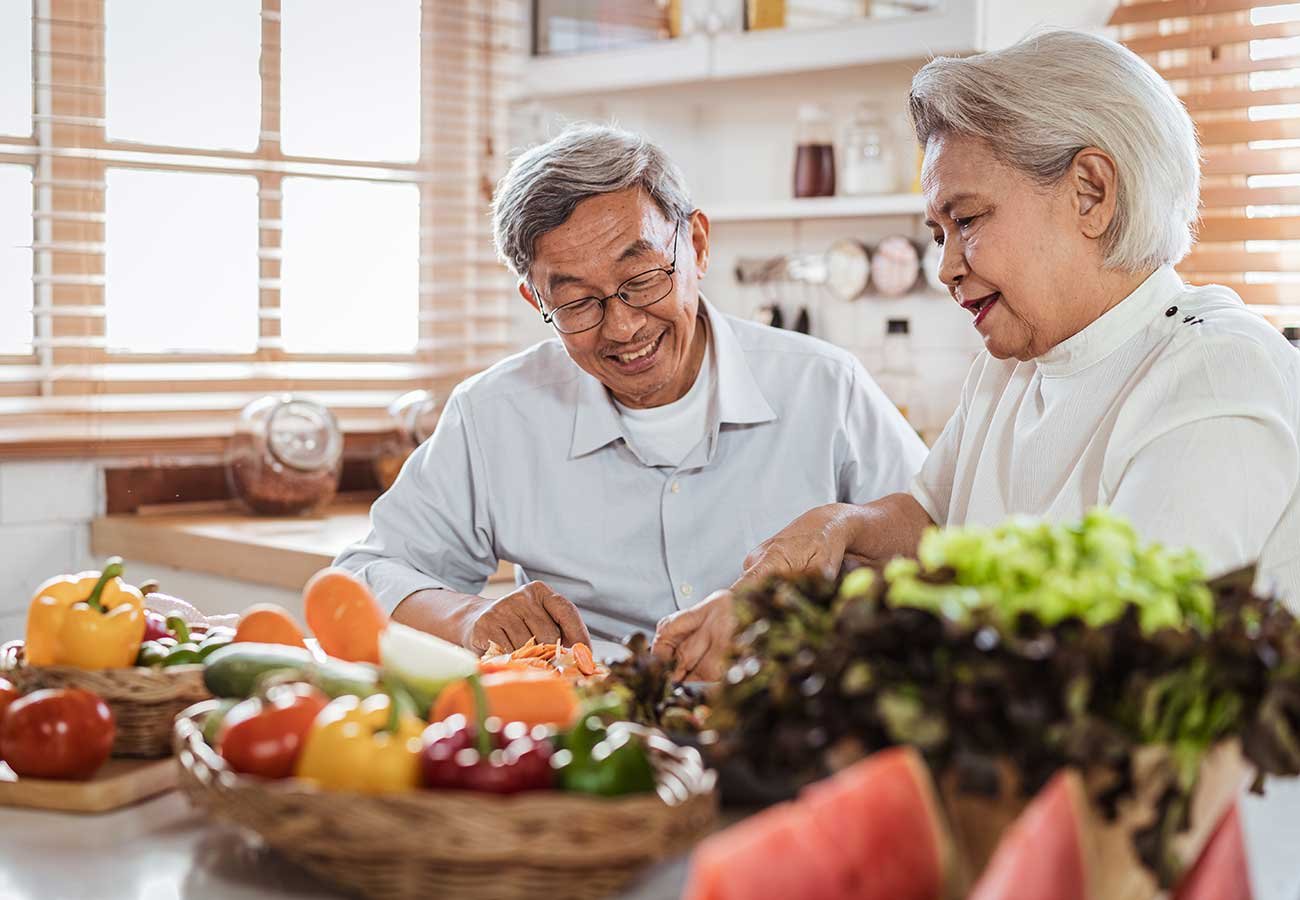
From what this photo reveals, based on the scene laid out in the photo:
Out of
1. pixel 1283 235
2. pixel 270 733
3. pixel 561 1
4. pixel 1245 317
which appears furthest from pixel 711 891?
pixel 561 1

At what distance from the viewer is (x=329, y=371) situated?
3992 millimetres

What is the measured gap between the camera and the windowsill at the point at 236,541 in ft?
10.3

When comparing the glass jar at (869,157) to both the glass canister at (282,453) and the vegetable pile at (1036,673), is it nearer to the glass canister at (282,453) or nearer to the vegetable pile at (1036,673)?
the glass canister at (282,453)

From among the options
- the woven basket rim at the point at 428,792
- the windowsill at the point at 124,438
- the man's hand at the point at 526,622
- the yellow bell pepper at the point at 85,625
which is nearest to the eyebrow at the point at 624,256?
the man's hand at the point at 526,622

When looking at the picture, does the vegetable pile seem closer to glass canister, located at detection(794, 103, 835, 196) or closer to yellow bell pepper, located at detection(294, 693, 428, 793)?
yellow bell pepper, located at detection(294, 693, 428, 793)

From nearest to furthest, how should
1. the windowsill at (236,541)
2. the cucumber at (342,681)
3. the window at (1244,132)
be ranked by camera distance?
the cucumber at (342,681) → the window at (1244,132) → the windowsill at (236,541)

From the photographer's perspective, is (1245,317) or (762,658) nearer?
(762,658)

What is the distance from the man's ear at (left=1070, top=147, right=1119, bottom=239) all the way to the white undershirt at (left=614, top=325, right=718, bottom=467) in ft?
2.62

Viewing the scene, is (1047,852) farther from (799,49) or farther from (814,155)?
(814,155)

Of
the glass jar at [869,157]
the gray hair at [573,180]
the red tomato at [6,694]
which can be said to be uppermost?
the glass jar at [869,157]

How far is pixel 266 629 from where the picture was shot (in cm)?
150

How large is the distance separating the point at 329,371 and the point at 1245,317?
2.74m

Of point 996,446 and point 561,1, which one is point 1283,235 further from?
point 561,1

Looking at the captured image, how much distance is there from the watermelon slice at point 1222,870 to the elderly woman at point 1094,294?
563 mm
